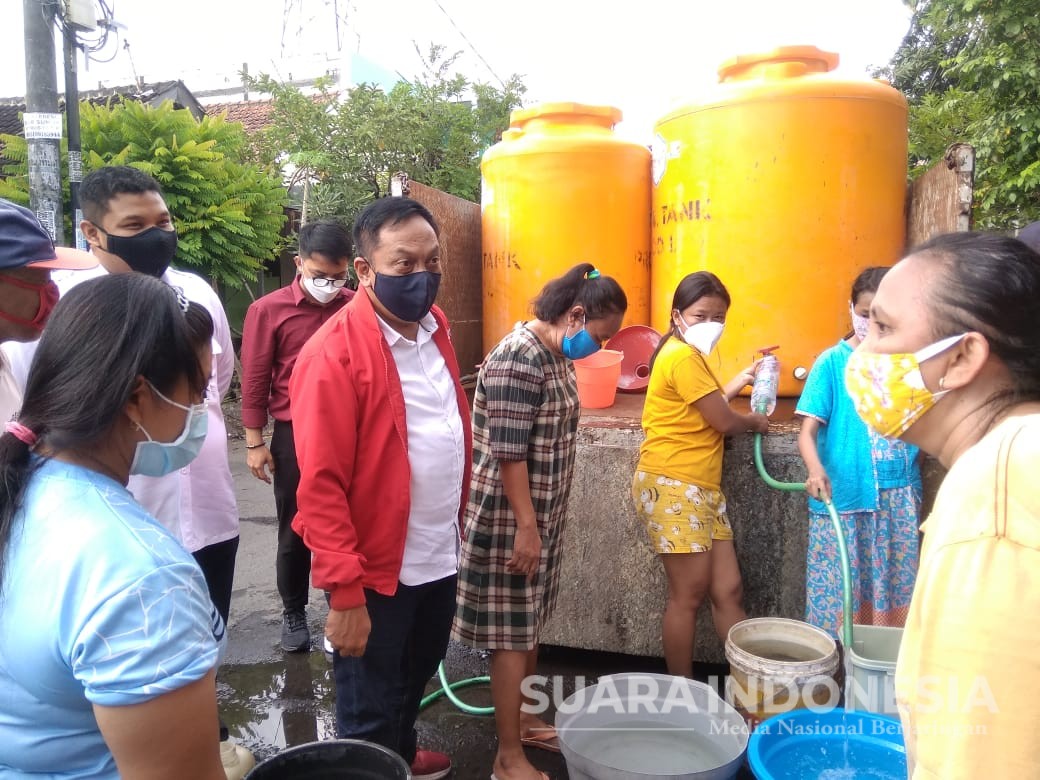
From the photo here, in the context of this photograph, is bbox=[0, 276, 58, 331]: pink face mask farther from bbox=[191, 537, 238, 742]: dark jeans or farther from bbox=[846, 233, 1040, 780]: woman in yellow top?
bbox=[846, 233, 1040, 780]: woman in yellow top

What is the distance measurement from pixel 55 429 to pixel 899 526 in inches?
106

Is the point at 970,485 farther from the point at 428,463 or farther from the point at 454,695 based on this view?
the point at 454,695

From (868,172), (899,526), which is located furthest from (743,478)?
(868,172)

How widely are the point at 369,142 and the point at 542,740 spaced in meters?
8.37

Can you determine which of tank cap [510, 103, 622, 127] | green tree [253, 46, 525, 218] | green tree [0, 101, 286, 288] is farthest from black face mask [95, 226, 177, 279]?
green tree [253, 46, 525, 218]

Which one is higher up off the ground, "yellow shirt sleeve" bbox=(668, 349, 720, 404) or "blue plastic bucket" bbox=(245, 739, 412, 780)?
"yellow shirt sleeve" bbox=(668, 349, 720, 404)

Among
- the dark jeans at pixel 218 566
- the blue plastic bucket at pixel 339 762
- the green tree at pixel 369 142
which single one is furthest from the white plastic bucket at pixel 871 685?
the green tree at pixel 369 142

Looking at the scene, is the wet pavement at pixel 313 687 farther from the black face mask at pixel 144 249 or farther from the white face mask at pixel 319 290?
the black face mask at pixel 144 249

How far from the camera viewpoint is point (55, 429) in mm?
1035

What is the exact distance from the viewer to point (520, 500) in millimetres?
2332

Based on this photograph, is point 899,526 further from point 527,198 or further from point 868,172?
point 527,198

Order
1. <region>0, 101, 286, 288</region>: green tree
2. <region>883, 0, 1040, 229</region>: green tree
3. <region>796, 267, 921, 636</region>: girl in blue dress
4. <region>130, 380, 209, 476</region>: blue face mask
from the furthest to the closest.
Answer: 1. <region>883, 0, 1040, 229</region>: green tree
2. <region>0, 101, 286, 288</region>: green tree
3. <region>796, 267, 921, 636</region>: girl in blue dress
4. <region>130, 380, 209, 476</region>: blue face mask

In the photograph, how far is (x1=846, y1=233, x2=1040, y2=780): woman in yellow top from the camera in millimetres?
861

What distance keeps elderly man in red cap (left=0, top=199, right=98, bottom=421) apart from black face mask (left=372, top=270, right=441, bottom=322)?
0.78 meters
